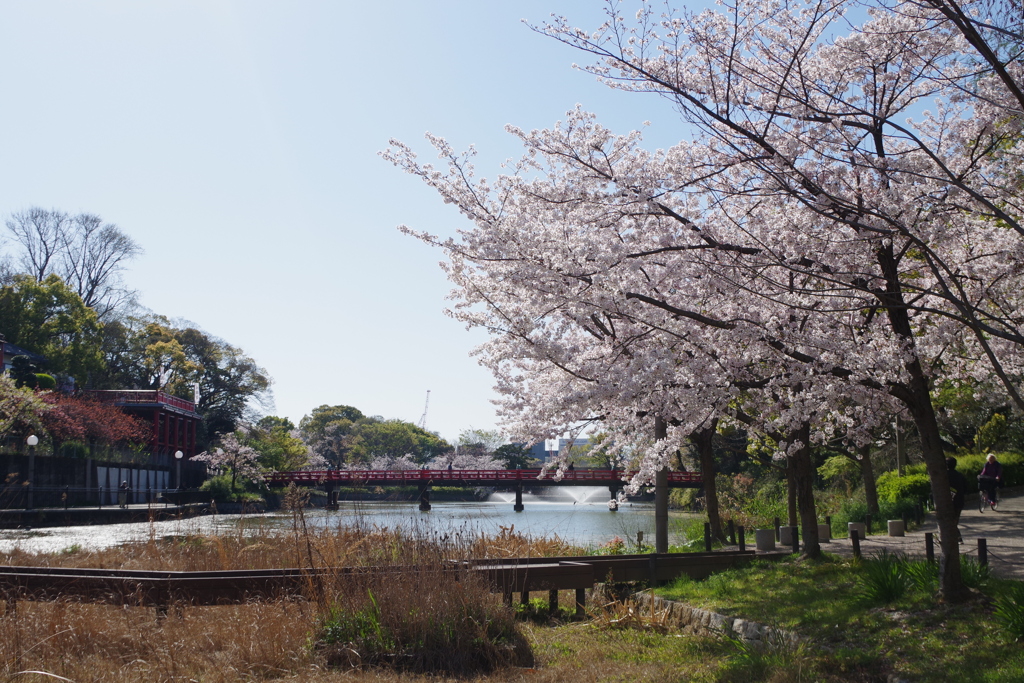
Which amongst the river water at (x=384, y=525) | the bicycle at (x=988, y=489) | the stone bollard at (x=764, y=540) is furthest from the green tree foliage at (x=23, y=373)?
the bicycle at (x=988, y=489)

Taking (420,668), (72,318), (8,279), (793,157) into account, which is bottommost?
(420,668)

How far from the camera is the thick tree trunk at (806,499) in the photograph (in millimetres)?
10672

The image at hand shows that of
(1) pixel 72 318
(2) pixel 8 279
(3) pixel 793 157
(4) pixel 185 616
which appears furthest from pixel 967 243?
(2) pixel 8 279

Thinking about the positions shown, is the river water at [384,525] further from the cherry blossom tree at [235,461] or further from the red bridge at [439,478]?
→ the cherry blossom tree at [235,461]

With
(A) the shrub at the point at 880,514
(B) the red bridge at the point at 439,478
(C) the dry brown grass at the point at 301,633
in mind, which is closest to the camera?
(C) the dry brown grass at the point at 301,633

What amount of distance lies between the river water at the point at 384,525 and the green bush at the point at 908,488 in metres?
5.39

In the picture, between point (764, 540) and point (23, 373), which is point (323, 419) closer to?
point (23, 373)

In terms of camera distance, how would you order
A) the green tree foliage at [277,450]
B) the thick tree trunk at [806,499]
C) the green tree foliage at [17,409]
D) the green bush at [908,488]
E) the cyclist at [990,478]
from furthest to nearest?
the green tree foliage at [277,450] < the green tree foliage at [17,409] < the green bush at [908,488] < the cyclist at [990,478] < the thick tree trunk at [806,499]

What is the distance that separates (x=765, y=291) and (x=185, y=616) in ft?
23.4

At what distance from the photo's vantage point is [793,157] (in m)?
6.80

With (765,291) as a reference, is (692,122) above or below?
above

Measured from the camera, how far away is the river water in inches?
371

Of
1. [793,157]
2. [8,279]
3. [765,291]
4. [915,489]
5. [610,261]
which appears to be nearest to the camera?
[793,157]

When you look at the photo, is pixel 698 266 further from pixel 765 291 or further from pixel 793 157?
pixel 793 157
